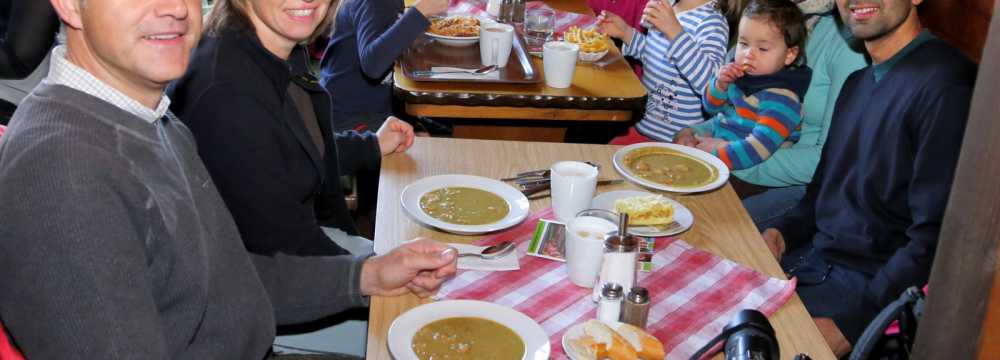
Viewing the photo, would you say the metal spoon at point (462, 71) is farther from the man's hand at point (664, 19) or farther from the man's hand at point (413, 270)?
the man's hand at point (413, 270)

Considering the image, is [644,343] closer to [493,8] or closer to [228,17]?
[228,17]

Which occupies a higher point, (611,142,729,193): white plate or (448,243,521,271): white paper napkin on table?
(448,243,521,271): white paper napkin on table

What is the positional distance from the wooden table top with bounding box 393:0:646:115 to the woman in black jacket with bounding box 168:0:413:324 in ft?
1.82

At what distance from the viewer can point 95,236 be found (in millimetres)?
1037

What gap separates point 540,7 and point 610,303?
229 centimetres

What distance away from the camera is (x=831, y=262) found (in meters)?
2.10

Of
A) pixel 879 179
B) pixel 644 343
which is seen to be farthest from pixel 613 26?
pixel 644 343

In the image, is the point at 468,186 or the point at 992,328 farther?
the point at 468,186

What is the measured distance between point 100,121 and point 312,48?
341 centimetres

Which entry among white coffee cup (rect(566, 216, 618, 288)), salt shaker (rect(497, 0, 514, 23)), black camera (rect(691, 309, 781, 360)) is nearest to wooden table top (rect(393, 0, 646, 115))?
salt shaker (rect(497, 0, 514, 23))

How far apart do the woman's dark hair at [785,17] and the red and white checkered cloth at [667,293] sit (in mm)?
1151

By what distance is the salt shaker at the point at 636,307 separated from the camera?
4.34ft

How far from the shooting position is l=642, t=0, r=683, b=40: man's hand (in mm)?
2850

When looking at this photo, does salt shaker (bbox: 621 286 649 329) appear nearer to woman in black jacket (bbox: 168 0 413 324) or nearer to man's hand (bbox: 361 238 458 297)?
man's hand (bbox: 361 238 458 297)
